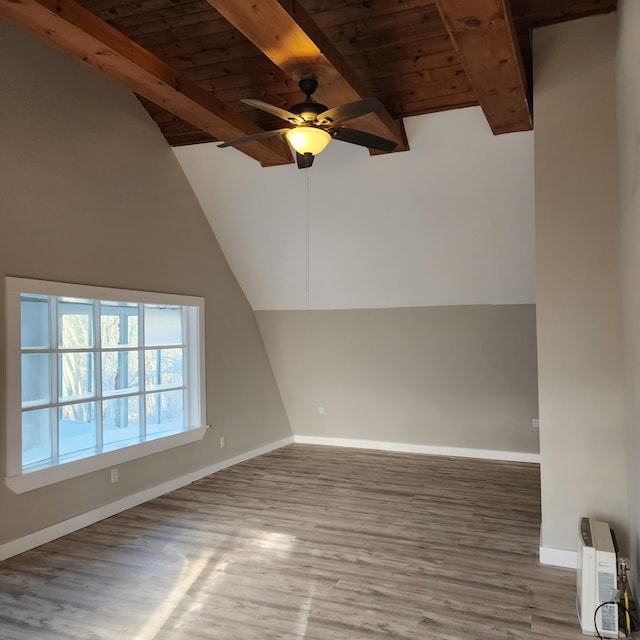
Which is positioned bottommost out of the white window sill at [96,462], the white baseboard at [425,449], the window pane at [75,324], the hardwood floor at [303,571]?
the hardwood floor at [303,571]

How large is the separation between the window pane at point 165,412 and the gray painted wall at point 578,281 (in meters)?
3.35

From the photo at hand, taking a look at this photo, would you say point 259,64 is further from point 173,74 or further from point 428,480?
point 428,480

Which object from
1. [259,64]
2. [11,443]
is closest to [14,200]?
[11,443]

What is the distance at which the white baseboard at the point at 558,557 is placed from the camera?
3.32 metres

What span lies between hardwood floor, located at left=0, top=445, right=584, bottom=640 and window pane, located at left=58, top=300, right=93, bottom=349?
1.39m

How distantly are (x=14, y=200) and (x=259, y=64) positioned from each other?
1.88 metres

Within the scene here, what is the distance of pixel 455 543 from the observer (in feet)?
12.3

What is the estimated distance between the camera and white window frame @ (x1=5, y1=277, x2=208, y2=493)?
3.55 m

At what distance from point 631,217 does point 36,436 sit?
402 cm

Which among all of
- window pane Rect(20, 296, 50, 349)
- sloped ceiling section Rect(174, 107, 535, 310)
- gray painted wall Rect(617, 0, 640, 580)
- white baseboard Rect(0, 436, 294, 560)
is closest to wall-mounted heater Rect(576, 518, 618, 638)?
gray painted wall Rect(617, 0, 640, 580)

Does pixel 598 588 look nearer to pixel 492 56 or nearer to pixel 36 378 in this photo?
pixel 492 56

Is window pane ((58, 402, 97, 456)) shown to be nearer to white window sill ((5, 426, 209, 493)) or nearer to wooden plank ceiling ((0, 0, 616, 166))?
white window sill ((5, 426, 209, 493))

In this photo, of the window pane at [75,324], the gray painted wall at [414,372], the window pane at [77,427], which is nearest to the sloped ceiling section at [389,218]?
the gray painted wall at [414,372]

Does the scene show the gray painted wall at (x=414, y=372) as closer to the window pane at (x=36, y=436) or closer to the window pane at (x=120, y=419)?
the window pane at (x=120, y=419)
